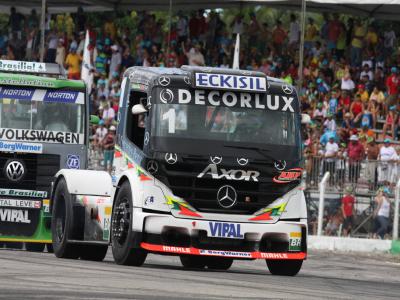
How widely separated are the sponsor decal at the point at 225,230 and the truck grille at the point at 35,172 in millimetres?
4173

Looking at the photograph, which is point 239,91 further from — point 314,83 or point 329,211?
point 314,83

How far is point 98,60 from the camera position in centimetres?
3838

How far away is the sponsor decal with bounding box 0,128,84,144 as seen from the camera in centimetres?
1867

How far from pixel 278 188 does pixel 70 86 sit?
16.6 ft

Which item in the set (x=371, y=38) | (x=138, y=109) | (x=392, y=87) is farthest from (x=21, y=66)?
(x=371, y=38)

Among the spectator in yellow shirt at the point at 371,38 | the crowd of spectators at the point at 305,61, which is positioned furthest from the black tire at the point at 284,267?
the spectator in yellow shirt at the point at 371,38

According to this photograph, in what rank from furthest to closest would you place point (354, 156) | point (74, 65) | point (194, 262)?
point (74, 65), point (354, 156), point (194, 262)

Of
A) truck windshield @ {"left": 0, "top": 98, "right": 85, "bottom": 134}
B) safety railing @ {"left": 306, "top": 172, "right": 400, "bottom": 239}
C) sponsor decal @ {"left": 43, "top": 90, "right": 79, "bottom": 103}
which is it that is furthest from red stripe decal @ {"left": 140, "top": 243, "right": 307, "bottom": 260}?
safety railing @ {"left": 306, "top": 172, "right": 400, "bottom": 239}

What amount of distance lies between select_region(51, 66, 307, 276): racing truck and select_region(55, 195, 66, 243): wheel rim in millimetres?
1297

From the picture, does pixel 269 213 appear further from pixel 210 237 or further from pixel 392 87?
pixel 392 87

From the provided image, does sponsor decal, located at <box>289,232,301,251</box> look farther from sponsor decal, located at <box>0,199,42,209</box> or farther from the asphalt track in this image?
sponsor decal, located at <box>0,199,42,209</box>

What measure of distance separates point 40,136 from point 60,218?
1888mm

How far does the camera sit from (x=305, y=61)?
35156mm

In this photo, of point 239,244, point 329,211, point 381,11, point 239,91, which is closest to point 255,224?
point 239,244
